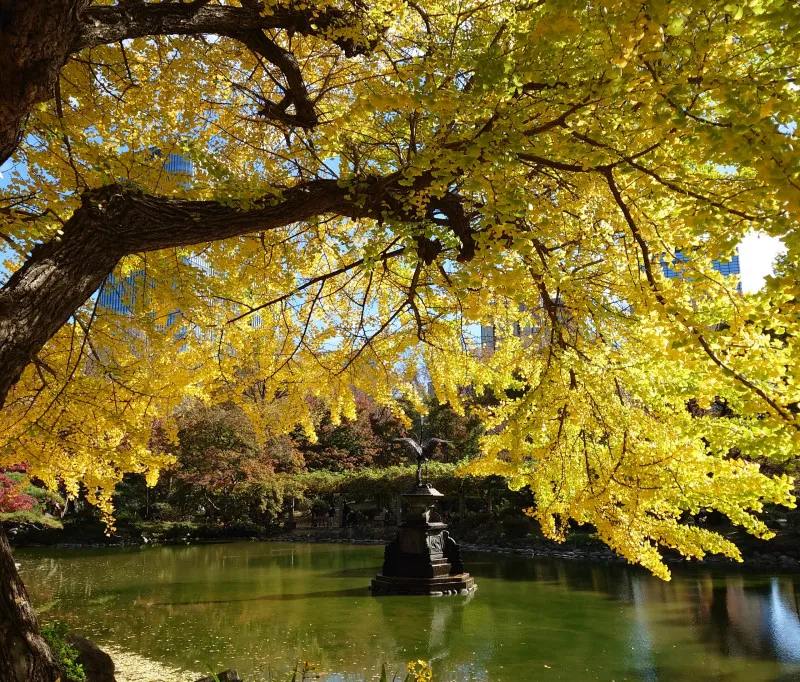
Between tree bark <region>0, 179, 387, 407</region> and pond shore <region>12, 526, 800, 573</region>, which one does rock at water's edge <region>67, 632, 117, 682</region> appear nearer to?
tree bark <region>0, 179, 387, 407</region>

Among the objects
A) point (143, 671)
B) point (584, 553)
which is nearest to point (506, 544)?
point (584, 553)

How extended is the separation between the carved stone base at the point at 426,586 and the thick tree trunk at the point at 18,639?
6206 mm

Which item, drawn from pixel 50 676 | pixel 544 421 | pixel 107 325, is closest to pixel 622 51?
pixel 544 421

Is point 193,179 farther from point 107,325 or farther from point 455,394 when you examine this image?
point 455,394

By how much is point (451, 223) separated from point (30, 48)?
201cm

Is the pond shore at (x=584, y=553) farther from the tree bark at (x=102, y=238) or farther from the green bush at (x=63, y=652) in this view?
the tree bark at (x=102, y=238)

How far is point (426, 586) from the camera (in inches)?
318

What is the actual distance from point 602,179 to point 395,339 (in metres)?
2.06

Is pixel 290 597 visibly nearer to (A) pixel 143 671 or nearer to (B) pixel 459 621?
(B) pixel 459 621

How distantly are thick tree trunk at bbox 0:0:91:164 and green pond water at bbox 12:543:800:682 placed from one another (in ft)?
13.8

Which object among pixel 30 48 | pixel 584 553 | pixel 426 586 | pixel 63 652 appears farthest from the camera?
pixel 584 553

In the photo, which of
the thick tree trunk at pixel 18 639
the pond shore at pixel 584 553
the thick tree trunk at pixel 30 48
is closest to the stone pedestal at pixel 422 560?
the pond shore at pixel 584 553

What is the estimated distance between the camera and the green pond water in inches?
194

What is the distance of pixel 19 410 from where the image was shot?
417cm
